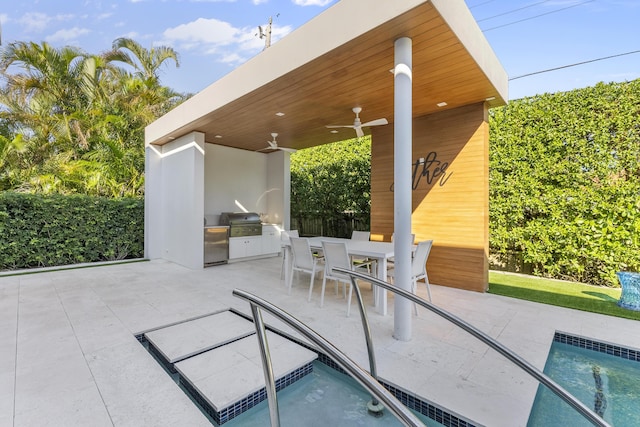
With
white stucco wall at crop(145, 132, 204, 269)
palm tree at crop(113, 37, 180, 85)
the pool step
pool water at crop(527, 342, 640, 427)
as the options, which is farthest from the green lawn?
palm tree at crop(113, 37, 180, 85)

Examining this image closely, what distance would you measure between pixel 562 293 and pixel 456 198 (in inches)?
87.8

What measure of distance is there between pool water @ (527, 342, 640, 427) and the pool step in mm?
1908

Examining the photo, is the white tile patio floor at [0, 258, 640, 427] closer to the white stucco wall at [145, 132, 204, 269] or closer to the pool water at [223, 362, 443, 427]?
the pool water at [223, 362, 443, 427]

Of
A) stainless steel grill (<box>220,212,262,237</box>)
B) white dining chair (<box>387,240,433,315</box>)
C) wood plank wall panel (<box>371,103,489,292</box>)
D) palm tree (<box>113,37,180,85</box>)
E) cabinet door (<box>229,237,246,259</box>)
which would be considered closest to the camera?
white dining chair (<box>387,240,433,315</box>)

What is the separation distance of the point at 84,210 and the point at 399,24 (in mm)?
7941

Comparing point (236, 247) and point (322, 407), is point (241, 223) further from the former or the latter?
point (322, 407)

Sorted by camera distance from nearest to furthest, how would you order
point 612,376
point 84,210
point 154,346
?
1. point 612,376
2. point 154,346
3. point 84,210

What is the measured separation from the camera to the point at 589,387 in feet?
8.64

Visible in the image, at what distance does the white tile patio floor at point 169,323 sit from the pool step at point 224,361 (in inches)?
6.6

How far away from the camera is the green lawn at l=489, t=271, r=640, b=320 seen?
421cm

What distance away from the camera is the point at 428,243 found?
164 inches

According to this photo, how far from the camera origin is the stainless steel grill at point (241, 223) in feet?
25.4

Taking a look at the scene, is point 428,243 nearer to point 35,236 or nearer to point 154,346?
point 154,346

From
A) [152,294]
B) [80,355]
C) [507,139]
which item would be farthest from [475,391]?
[507,139]
